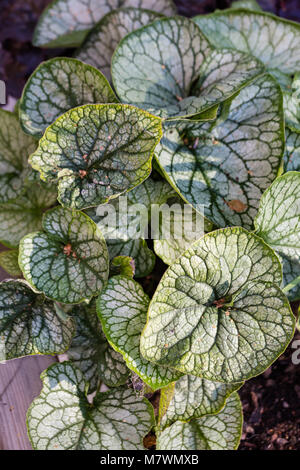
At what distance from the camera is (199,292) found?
3.43 feet

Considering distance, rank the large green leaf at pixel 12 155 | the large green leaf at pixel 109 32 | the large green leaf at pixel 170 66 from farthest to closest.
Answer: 1. the large green leaf at pixel 109 32
2. the large green leaf at pixel 12 155
3. the large green leaf at pixel 170 66

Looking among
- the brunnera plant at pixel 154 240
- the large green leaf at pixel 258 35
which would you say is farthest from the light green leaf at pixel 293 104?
the large green leaf at pixel 258 35

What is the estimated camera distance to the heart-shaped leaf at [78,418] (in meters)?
1.12

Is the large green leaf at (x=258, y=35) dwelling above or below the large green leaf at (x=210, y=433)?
above

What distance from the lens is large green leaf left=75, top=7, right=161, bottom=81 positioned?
1.43 m

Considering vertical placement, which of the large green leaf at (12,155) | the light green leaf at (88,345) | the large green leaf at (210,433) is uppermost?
the large green leaf at (12,155)

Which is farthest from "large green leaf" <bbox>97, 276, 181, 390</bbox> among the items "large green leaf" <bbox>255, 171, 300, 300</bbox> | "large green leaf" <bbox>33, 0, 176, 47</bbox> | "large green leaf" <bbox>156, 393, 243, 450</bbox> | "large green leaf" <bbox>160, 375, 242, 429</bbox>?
"large green leaf" <bbox>33, 0, 176, 47</bbox>

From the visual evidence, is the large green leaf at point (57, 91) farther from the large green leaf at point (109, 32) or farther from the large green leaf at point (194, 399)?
the large green leaf at point (194, 399)

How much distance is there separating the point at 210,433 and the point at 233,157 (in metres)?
0.78

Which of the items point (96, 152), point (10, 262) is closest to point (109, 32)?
point (96, 152)

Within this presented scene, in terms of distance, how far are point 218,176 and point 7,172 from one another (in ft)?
2.17

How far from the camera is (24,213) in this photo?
1384mm

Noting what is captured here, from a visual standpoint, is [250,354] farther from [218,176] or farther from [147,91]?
[147,91]

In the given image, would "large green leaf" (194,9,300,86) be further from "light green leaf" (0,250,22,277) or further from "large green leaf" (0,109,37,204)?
"light green leaf" (0,250,22,277)
